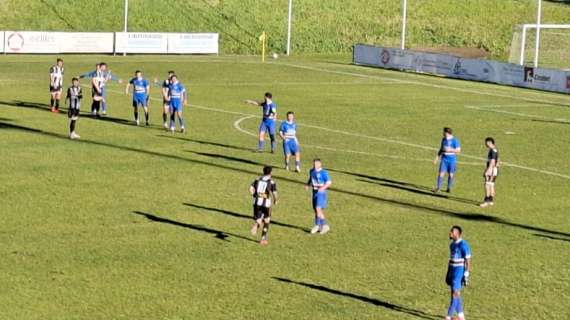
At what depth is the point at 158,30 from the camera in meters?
98.8

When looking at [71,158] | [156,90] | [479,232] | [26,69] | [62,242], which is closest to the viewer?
[62,242]

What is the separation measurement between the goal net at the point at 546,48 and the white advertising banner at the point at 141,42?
26.0 m

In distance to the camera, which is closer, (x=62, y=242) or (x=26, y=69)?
(x=62, y=242)

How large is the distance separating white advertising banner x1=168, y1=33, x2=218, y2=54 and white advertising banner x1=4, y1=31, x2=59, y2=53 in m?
9.13

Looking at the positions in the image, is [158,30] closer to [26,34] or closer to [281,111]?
[26,34]

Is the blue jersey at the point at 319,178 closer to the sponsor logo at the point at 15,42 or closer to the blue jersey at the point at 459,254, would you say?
the blue jersey at the point at 459,254

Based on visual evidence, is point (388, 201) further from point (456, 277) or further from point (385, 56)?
point (385, 56)

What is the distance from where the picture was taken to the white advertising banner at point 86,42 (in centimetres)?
8575

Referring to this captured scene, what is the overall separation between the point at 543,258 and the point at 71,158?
17.5m

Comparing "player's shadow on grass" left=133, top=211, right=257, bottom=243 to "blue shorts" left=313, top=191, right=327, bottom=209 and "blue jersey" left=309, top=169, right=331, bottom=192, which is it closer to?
"blue shorts" left=313, top=191, right=327, bottom=209

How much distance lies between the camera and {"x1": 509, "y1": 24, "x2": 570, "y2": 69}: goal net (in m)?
88.4

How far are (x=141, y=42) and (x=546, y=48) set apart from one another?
32272 millimetres

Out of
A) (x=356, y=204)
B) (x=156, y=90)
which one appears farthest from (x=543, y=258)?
(x=156, y=90)

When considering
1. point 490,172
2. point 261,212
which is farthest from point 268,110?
point 261,212
